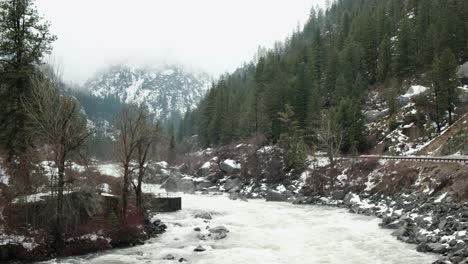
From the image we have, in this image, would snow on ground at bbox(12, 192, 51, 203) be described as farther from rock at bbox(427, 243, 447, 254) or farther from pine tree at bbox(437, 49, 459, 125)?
pine tree at bbox(437, 49, 459, 125)

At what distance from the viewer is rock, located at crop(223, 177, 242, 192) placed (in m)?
68.8

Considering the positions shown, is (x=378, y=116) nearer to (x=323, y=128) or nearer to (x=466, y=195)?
(x=323, y=128)

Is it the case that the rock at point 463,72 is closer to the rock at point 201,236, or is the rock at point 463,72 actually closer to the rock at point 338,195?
the rock at point 338,195

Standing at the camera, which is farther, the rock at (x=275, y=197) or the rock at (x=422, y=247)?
the rock at (x=275, y=197)

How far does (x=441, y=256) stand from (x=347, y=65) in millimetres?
69856

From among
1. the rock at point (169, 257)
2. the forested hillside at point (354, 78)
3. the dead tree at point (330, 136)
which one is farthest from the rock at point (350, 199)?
the rock at point (169, 257)

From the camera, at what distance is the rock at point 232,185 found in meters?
68.8

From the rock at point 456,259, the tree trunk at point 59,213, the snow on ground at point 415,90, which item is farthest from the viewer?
the snow on ground at point 415,90

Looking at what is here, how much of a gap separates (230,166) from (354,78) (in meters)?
34.4

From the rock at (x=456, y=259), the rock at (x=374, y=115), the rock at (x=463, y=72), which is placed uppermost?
the rock at (x=463, y=72)

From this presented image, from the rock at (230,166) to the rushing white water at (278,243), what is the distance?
34248 millimetres

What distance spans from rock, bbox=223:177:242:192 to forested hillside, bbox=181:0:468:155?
12678 mm

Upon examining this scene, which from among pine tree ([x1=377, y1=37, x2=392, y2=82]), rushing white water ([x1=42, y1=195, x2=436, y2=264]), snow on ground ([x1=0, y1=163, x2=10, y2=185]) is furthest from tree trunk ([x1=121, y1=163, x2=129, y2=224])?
pine tree ([x1=377, y1=37, x2=392, y2=82])

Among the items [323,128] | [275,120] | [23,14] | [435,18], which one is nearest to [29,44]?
[23,14]
